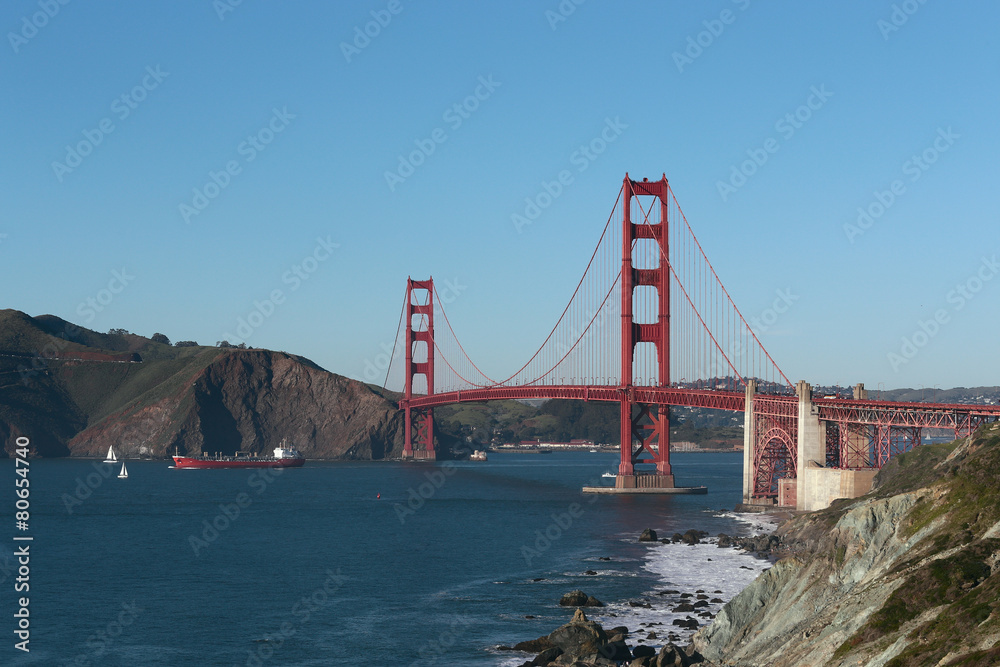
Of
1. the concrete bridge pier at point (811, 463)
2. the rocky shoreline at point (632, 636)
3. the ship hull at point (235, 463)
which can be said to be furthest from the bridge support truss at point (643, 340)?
the ship hull at point (235, 463)

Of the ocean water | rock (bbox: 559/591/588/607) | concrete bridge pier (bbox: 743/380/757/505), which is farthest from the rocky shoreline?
concrete bridge pier (bbox: 743/380/757/505)

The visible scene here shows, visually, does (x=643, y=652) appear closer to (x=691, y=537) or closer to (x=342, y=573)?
(x=342, y=573)

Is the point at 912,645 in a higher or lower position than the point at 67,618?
higher

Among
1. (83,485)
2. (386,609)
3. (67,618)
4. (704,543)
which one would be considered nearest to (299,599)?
(386,609)

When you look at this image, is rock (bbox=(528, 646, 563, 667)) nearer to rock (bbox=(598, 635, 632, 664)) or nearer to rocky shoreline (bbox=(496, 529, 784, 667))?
rocky shoreline (bbox=(496, 529, 784, 667))

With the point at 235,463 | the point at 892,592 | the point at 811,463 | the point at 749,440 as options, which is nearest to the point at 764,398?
the point at 749,440

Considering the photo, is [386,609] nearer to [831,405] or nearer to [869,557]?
[869,557]
